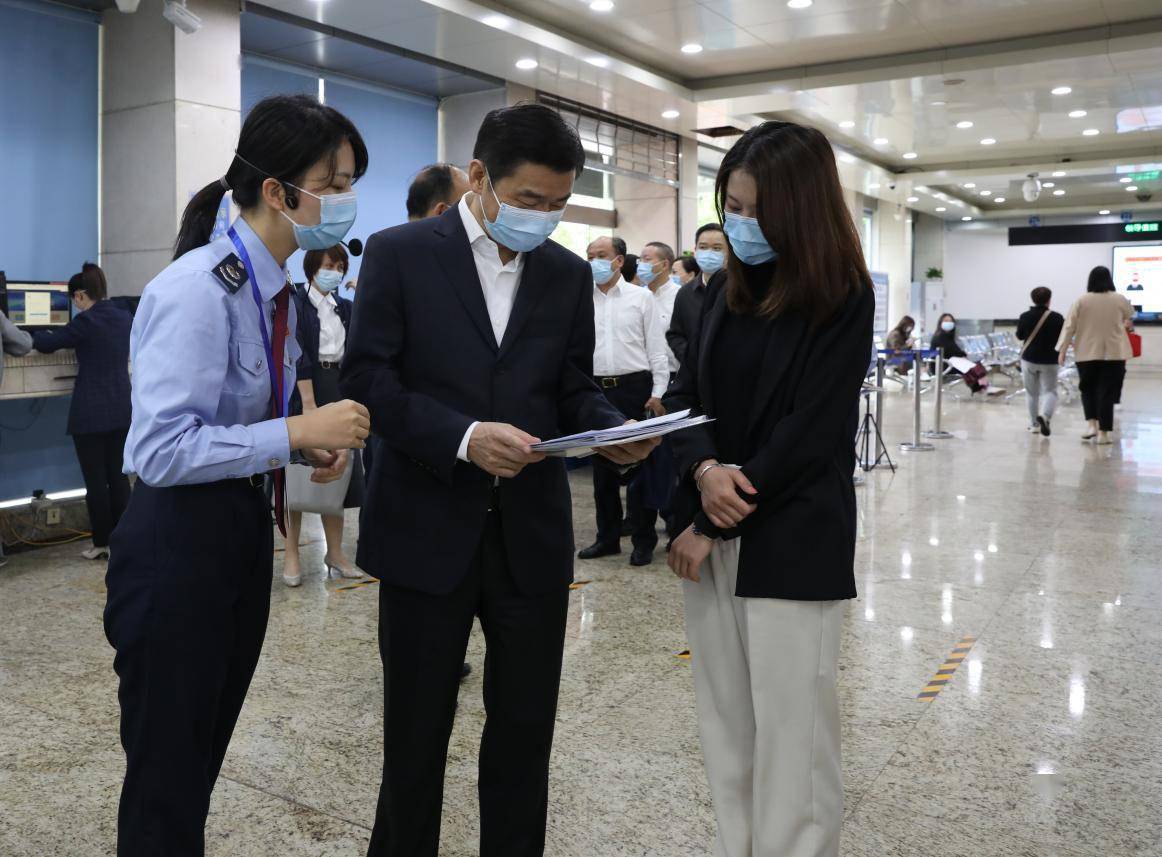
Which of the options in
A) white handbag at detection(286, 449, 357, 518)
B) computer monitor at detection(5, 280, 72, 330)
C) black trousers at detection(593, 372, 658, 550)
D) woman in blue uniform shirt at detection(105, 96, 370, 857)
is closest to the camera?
woman in blue uniform shirt at detection(105, 96, 370, 857)

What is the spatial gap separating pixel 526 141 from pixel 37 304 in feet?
16.9

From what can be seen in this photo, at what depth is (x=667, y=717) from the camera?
10.7ft

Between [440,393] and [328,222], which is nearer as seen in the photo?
[328,222]

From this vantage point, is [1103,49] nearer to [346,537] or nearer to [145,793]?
[346,537]

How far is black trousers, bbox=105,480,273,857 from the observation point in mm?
1525

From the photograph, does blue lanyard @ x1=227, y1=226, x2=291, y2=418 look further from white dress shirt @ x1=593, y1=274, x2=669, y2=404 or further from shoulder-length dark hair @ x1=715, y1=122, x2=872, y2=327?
white dress shirt @ x1=593, y1=274, x2=669, y2=404

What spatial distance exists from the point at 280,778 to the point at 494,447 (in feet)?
5.46

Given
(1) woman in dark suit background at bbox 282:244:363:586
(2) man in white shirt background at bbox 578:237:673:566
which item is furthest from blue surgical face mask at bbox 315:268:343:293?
(2) man in white shirt background at bbox 578:237:673:566

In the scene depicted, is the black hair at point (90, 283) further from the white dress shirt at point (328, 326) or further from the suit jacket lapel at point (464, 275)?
the suit jacket lapel at point (464, 275)

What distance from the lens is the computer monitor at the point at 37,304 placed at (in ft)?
19.1

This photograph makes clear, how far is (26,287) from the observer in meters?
5.86

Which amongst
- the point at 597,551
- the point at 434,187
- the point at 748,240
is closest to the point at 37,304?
the point at 597,551

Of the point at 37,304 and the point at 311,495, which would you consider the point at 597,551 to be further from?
the point at 37,304

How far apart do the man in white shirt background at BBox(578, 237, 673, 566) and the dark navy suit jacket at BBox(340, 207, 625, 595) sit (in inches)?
143
